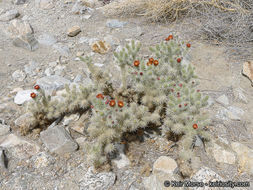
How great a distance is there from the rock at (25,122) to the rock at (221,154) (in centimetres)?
258

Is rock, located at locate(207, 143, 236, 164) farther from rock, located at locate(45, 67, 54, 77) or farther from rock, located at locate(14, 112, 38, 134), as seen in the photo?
rock, located at locate(45, 67, 54, 77)

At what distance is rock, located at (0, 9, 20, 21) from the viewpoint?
19.8ft

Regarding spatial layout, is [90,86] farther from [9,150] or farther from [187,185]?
[187,185]

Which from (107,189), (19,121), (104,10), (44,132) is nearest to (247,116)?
(107,189)

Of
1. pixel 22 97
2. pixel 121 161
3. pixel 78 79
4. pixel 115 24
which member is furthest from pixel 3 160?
pixel 115 24

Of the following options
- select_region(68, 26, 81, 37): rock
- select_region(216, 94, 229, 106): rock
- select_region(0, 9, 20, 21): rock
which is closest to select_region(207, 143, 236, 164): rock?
select_region(216, 94, 229, 106): rock

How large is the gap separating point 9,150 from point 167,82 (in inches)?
94.1

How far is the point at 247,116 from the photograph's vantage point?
3.59m

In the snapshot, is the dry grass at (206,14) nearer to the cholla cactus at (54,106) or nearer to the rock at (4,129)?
the cholla cactus at (54,106)

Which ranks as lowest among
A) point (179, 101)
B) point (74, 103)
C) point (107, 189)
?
point (107, 189)

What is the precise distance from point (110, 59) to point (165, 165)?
8.71 feet

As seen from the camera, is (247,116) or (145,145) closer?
(145,145)

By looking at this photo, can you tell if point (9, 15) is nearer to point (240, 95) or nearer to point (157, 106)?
point (157, 106)

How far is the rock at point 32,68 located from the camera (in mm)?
4463
